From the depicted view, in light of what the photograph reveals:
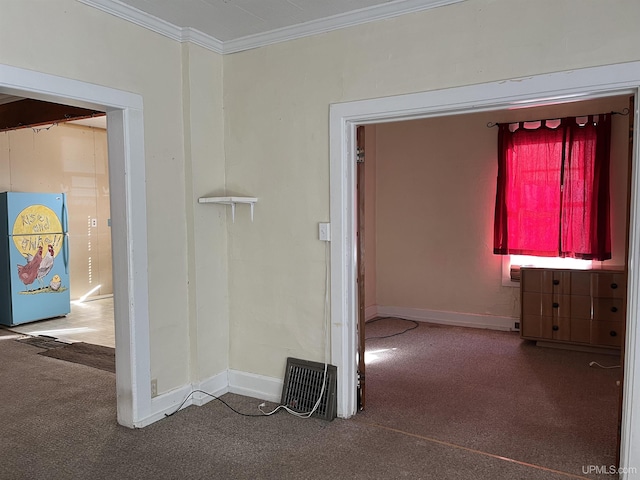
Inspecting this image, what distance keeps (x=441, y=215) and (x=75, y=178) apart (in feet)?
17.2

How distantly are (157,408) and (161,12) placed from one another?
2.49 m

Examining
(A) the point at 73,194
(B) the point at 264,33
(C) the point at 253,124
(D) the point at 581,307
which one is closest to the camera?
(B) the point at 264,33

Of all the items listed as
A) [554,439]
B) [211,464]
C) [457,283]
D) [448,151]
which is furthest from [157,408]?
[448,151]

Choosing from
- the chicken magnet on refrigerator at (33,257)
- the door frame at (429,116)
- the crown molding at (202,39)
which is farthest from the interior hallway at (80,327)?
the crown molding at (202,39)

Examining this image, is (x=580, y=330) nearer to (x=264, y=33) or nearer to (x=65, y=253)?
(x=264, y=33)

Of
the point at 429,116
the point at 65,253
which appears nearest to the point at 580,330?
the point at 429,116

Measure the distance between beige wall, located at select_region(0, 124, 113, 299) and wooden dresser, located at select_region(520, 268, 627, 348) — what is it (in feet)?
20.0

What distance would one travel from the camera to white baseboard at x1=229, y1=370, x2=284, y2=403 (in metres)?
3.48

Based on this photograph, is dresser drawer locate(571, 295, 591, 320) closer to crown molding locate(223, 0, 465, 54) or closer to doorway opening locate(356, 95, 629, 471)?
doorway opening locate(356, 95, 629, 471)

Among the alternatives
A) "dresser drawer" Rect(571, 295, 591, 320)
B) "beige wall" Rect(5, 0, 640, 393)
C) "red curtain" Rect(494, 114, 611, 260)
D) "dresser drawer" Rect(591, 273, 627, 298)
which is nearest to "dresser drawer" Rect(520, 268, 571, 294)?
"dresser drawer" Rect(571, 295, 591, 320)

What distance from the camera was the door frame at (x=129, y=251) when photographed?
2979 millimetres

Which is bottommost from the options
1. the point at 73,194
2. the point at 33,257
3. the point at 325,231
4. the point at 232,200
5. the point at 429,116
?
the point at 33,257

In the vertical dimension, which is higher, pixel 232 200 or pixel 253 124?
pixel 253 124

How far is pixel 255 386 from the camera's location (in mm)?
3574
